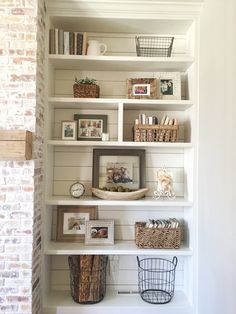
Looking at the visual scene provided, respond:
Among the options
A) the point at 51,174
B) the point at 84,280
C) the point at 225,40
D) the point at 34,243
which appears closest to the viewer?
the point at 225,40

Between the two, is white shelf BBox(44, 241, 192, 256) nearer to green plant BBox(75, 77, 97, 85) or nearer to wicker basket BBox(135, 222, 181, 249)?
wicker basket BBox(135, 222, 181, 249)

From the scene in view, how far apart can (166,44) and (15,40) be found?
1256 mm

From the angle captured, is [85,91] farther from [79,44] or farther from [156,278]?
[156,278]

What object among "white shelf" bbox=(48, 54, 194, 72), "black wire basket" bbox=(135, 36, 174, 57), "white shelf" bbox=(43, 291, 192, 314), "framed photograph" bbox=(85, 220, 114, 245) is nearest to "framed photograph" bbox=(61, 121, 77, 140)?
"white shelf" bbox=(48, 54, 194, 72)

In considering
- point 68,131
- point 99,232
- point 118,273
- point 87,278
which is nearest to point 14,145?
point 68,131

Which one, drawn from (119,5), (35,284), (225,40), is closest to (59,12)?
(119,5)

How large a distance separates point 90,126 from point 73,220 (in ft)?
2.68

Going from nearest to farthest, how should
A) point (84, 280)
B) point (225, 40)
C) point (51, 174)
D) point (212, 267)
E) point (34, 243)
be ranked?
point (225, 40)
point (212, 267)
point (34, 243)
point (84, 280)
point (51, 174)

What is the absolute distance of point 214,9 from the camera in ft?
6.30

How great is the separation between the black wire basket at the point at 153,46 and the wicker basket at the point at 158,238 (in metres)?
1.44

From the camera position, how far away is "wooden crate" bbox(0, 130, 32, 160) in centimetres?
183

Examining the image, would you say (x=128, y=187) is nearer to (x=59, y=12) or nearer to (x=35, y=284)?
(x=35, y=284)

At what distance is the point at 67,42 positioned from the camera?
2383 millimetres

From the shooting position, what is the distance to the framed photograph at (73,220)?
98.0 inches
